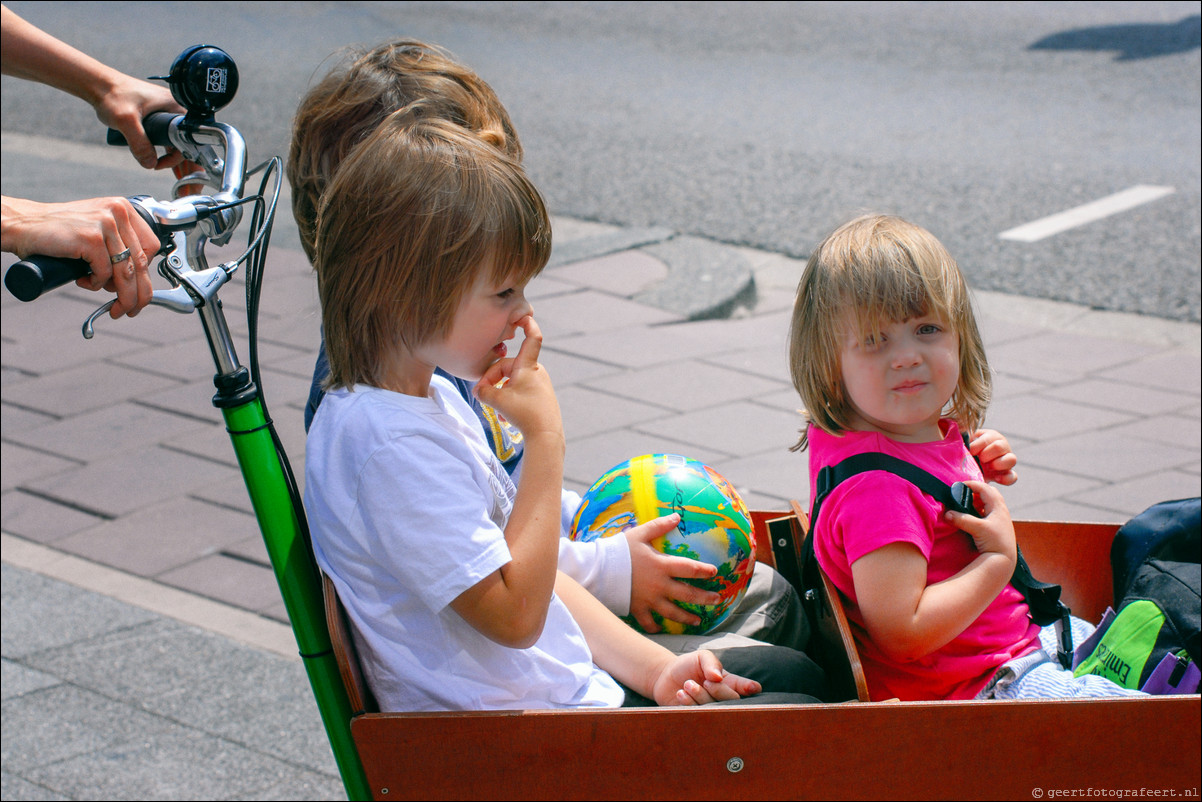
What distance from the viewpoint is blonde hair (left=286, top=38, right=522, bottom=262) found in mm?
1937

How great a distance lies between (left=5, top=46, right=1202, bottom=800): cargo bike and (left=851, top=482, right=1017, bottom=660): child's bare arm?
0.20 metres

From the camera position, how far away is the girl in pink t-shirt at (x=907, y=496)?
1.78m

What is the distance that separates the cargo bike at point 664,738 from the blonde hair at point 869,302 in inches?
21.2

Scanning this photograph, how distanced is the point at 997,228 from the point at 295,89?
5.32 meters

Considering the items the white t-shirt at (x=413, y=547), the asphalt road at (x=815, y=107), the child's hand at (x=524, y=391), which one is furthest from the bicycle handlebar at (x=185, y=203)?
the asphalt road at (x=815, y=107)

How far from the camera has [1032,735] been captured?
1504 millimetres

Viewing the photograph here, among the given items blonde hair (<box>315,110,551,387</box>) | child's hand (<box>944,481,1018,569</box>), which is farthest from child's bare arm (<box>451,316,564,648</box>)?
child's hand (<box>944,481,1018,569</box>)

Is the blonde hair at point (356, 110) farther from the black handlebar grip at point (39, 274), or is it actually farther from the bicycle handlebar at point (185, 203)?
the black handlebar grip at point (39, 274)

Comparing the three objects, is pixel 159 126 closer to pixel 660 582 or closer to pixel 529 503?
pixel 529 503

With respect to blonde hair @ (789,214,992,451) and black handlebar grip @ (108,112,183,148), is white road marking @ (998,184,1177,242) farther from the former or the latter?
black handlebar grip @ (108,112,183,148)

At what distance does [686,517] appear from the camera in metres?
2.05

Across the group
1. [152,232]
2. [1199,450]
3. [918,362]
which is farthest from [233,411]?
[1199,450]

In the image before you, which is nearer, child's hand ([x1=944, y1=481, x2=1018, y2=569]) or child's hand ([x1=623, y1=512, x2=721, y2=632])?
child's hand ([x1=944, y1=481, x2=1018, y2=569])

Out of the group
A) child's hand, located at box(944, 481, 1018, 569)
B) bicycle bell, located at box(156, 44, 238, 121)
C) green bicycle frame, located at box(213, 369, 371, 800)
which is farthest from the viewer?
child's hand, located at box(944, 481, 1018, 569)
